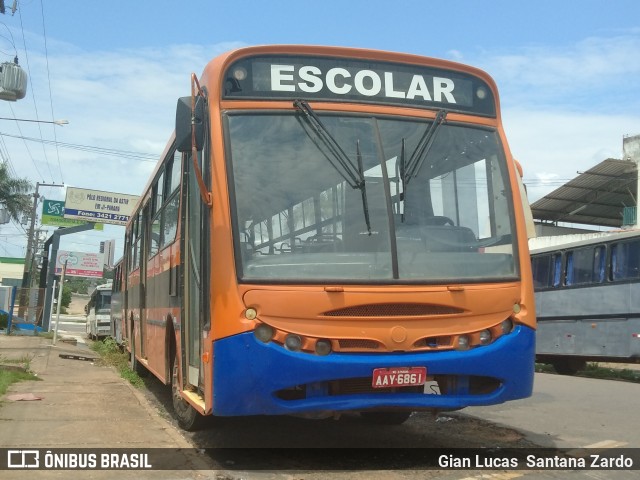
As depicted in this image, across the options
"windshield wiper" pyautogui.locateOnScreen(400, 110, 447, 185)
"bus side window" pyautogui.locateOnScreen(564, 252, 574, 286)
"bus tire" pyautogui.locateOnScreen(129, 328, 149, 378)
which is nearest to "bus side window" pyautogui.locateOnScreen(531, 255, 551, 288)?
"bus side window" pyautogui.locateOnScreen(564, 252, 574, 286)

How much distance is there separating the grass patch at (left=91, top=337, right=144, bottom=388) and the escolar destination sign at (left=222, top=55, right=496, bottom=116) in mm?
7651

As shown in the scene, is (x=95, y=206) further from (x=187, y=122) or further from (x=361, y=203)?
(x=361, y=203)

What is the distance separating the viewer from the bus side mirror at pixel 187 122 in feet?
18.8

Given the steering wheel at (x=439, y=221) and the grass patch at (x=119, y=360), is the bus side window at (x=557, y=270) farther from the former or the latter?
the steering wheel at (x=439, y=221)

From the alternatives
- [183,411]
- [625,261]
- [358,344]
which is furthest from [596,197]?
[358,344]

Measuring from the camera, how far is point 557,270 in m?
16.8

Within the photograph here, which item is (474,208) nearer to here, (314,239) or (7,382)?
(314,239)

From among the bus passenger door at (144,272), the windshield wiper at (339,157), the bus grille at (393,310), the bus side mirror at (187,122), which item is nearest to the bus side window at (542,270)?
the bus passenger door at (144,272)

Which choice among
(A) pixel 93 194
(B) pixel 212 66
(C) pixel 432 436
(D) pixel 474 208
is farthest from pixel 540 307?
(A) pixel 93 194

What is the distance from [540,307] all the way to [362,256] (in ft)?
42.4

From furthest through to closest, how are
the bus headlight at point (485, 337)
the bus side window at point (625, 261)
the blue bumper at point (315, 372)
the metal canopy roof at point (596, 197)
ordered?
1. the metal canopy roof at point (596, 197)
2. the bus side window at point (625, 261)
3. the bus headlight at point (485, 337)
4. the blue bumper at point (315, 372)

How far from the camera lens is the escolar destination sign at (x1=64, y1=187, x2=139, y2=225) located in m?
37.9

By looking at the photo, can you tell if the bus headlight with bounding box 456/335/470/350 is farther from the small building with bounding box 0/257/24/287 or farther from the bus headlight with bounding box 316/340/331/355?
the small building with bounding box 0/257/24/287

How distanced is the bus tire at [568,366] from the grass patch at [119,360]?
33.3ft
